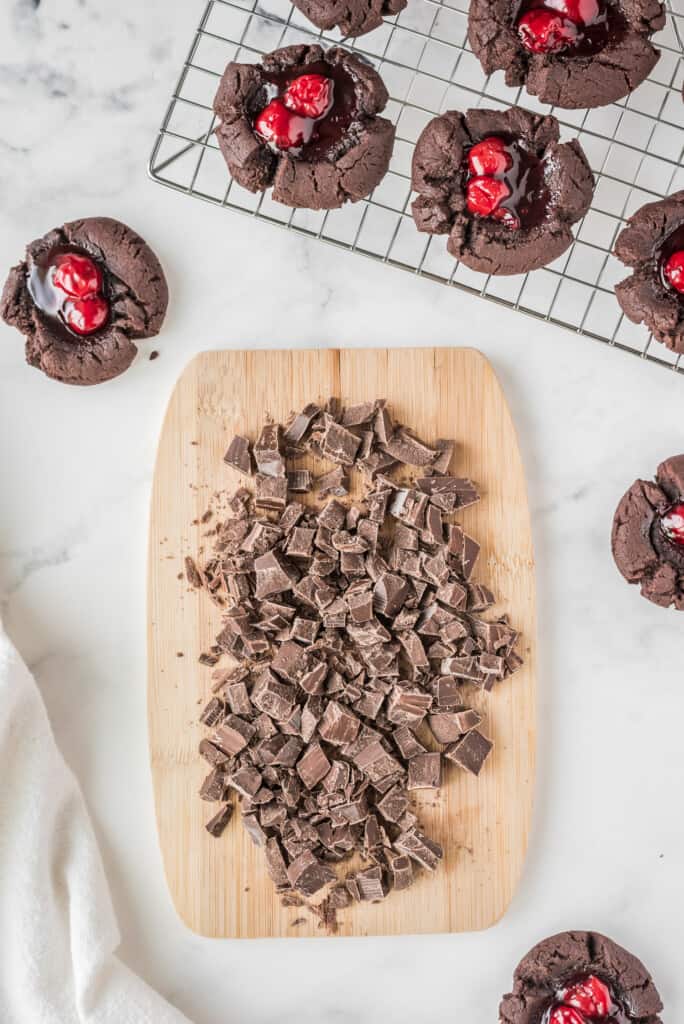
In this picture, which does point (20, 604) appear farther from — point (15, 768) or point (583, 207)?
point (583, 207)

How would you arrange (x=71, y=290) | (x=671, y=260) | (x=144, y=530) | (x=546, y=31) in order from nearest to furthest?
(x=546, y=31) < (x=671, y=260) < (x=71, y=290) < (x=144, y=530)

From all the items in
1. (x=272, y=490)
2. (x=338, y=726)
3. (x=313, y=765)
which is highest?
(x=272, y=490)

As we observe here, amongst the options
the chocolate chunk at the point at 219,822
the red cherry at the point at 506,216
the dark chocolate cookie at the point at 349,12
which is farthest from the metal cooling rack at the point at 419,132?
the chocolate chunk at the point at 219,822

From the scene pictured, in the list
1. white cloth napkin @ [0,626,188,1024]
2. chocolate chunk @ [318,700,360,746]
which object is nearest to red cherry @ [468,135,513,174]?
chocolate chunk @ [318,700,360,746]

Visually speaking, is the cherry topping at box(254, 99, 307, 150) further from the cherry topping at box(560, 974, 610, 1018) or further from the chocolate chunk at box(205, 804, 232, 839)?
the cherry topping at box(560, 974, 610, 1018)

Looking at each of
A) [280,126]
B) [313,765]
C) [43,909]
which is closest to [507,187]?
[280,126]

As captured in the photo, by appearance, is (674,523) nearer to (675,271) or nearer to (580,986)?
(675,271)

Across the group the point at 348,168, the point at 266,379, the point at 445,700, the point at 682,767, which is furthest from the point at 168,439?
the point at 682,767
